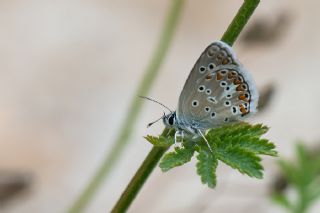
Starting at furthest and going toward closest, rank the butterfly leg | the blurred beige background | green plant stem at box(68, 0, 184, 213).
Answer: the blurred beige background → green plant stem at box(68, 0, 184, 213) → the butterfly leg

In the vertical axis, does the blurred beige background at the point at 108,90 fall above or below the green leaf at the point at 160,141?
below

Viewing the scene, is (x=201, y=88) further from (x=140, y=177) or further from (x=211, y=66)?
(x=140, y=177)

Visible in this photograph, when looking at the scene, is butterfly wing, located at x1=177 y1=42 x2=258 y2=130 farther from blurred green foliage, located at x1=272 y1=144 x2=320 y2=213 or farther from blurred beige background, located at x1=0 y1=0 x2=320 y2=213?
blurred beige background, located at x1=0 y1=0 x2=320 y2=213

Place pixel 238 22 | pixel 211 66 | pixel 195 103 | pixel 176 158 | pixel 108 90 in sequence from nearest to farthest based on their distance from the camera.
Result: pixel 238 22, pixel 176 158, pixel 211 66, pixel 195 103, pixel 108 90

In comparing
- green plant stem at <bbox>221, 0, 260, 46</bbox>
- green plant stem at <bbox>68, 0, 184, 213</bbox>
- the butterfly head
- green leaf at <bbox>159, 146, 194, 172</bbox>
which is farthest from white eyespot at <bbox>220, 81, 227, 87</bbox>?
green plant stem at <bbox>68, 0, 184, 213</bbox>

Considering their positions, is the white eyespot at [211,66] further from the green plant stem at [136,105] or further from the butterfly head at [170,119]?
the green plant stem at [136,105]

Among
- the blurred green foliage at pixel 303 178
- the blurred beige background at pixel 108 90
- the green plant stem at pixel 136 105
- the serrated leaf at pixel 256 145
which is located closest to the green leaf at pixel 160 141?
the serrated leaf at pixel 256 145

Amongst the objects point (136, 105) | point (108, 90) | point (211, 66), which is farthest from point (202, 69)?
point (108, 90)
